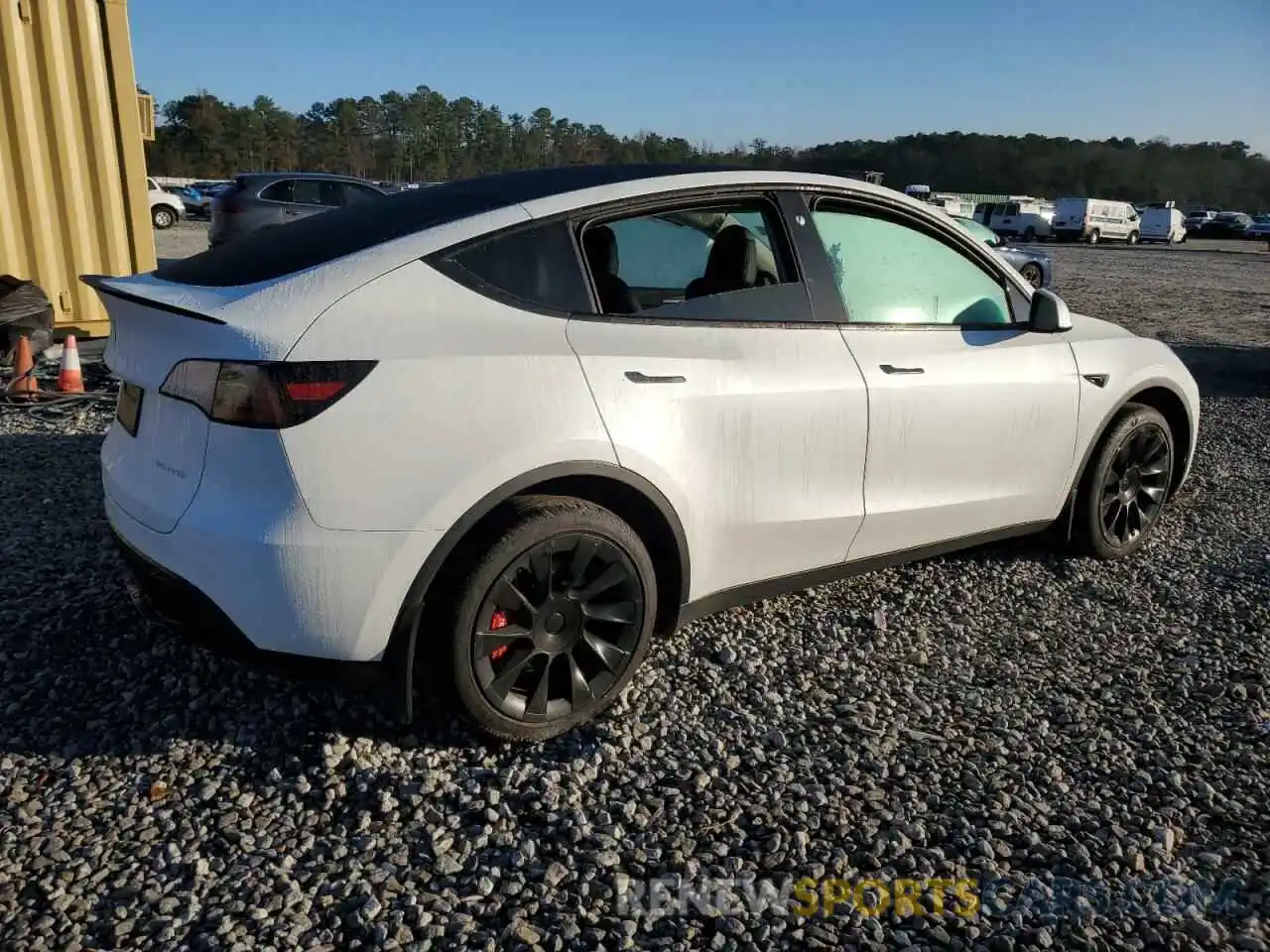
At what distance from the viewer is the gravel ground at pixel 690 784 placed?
219 cm

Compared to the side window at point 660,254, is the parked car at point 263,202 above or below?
below

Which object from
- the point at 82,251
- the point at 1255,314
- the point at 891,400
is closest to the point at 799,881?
the point at 891,400

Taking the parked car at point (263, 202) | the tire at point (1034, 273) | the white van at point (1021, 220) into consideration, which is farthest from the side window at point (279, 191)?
the white van at point (1021, 220)

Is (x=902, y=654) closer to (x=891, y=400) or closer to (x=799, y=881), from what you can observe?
(x=891, y=400)

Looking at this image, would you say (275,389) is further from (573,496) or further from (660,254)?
(660,254)

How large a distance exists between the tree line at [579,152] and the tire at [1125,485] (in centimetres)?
8250

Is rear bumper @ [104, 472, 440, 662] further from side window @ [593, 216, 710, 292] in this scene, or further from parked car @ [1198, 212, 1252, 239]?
parked car @ [1198, 212, 1252, 239]

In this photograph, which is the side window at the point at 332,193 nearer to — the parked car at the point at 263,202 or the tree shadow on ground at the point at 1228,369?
the parked car at the point at 263,202

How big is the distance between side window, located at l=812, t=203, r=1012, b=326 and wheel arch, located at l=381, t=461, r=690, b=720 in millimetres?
1100

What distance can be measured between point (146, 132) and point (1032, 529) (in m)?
8.78

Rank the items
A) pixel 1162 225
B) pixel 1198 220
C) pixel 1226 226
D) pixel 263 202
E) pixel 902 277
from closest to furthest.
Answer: pixel 902 277 < pixel 263 202 < pixel 1162 225 < pixel 1226 226 < pixel 1198 220

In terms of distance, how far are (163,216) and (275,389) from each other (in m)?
33.2

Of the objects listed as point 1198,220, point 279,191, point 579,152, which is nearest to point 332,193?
point 279,191

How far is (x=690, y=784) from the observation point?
106 inches
